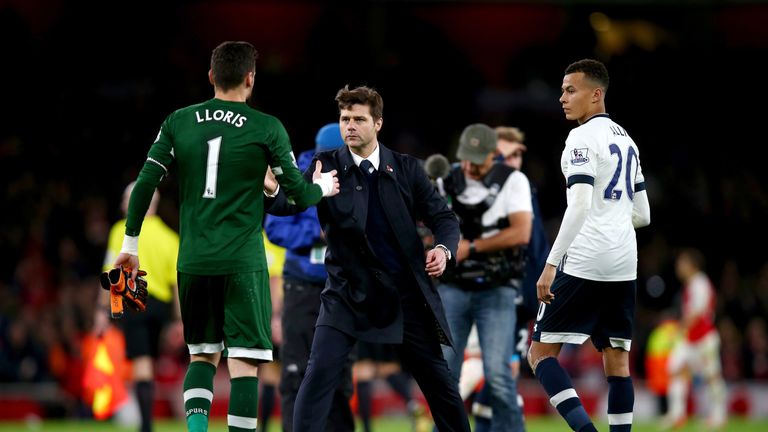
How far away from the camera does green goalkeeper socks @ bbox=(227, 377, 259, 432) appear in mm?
7160

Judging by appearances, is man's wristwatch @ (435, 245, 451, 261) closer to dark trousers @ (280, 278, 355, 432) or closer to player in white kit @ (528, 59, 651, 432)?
player in white kit @ (528, 59, 651, 432)

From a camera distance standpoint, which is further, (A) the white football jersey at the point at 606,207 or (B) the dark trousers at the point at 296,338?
(B) the dark trousers at the point at 296,338

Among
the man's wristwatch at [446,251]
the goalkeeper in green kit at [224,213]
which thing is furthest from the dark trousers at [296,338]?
the goalkeeper in green kit at [224,213]

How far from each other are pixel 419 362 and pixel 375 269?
645mm

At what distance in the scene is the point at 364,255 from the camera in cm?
757

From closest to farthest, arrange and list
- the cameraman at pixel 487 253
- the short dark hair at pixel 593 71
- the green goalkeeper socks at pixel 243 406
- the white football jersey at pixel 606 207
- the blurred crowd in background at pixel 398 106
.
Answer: the green goalkeeper socks at pixel 243 406 → the white football jersey at pixel 606 207 → the short dark hair at pixel 593 71 → the cameraman at pixel 487 253 → the blurred crowd in background at pixel 398 106

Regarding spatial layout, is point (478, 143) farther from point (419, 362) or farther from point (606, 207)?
point (419, 362)

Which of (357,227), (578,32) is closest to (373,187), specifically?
(357,227)

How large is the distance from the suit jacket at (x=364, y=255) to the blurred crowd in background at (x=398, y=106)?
11377 millimetres

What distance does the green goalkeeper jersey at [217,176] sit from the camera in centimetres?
707

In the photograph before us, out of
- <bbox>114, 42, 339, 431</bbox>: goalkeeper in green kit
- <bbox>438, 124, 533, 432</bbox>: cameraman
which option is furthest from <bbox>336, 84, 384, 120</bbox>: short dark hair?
<bbox>438, 124, 533, 432</bbox>: cameraman

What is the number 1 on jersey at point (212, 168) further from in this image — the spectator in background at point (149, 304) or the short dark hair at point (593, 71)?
the spectator in background at point (149, 304)

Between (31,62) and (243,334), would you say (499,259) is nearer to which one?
(243,334)

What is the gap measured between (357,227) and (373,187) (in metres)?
0.31
